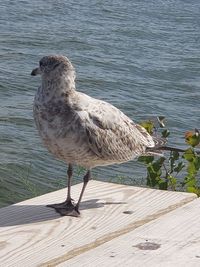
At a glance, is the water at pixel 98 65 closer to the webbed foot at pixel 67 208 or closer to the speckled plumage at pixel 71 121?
the speckled plumage at pixel 71 121

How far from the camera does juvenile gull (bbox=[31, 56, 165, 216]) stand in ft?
13.3

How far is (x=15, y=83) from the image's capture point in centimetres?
1134

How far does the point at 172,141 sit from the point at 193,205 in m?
5.88

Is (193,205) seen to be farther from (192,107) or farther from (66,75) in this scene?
(192,107)

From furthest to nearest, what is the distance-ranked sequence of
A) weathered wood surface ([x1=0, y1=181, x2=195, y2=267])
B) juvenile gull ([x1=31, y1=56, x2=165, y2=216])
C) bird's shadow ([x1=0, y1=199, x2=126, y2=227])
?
1. juvenile gull ([x1=31, y1=56, x2=165, y2=216])
2. bird's shadow ([x1=0, y1=199, x2=126, y2=227])
3. weathered wood surface ([x1=0, y1=181, x2=195, y2=267])

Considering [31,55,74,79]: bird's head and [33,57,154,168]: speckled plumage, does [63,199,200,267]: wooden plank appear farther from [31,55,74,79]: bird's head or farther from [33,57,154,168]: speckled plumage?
[31,55,74,79]: bird's head

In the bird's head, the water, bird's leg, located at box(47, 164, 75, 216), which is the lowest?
the water

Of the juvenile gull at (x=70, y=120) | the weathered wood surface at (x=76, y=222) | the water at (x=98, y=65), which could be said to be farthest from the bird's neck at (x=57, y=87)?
the water at (x=98, y=65)

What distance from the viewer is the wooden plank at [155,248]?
8.93ft

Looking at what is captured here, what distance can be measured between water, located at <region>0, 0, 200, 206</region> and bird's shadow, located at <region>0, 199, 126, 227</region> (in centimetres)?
400

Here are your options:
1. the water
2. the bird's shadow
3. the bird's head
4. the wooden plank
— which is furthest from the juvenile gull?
the water

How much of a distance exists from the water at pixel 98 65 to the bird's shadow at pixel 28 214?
400cm

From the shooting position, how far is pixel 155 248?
288 centimetres

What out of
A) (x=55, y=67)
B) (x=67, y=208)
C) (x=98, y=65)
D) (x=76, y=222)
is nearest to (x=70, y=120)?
(x=55, y=67)
